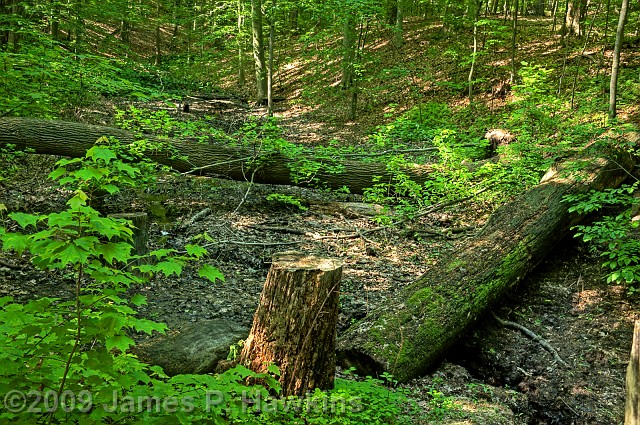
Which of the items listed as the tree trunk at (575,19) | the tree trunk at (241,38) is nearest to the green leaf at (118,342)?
the tree trunk at (241,38)

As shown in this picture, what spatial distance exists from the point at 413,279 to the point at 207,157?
476cm

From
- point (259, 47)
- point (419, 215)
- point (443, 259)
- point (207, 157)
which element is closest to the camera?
point (443, 259)

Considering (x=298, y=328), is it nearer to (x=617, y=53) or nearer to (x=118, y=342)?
(x=118, y=342)

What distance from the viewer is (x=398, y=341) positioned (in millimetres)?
4281

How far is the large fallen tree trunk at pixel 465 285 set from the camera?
4250 mm

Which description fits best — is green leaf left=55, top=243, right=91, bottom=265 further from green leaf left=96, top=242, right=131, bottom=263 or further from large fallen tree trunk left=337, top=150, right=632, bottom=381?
large fallen tree trunk left=337, top=150, right=632, bottom=381

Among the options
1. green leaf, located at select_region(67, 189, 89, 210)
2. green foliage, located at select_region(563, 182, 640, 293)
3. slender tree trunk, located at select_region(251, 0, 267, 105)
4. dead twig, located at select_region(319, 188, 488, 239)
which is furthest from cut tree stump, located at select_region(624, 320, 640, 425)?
slender tree trunk, located at select_region(251, 0, 267, 105)

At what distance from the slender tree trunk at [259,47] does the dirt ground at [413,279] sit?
1019cm

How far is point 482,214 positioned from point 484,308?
11.2 feet

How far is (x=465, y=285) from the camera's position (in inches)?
196

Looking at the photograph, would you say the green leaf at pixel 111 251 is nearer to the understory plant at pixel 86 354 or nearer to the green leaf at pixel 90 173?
the understory plant at pixel 86 354

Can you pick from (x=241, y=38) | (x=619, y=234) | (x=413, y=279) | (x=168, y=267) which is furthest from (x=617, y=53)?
(x=241, y=38)

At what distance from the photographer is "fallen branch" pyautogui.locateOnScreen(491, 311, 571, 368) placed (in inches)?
179

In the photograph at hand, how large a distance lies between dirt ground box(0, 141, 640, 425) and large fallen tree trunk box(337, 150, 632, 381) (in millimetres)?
272
